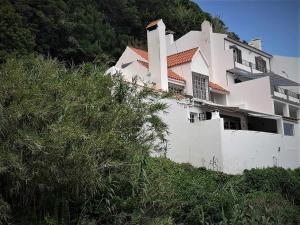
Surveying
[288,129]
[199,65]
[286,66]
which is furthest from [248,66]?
[199,65]

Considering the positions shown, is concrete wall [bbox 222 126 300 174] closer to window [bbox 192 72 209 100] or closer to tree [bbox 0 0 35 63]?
window [bbox 192 72 209 100]

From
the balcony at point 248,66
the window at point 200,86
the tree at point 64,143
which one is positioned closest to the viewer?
the tree at point 64,143

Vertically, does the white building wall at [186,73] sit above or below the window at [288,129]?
above

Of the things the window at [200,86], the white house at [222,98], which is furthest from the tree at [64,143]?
the window at [200,86]

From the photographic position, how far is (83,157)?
976 centimetres

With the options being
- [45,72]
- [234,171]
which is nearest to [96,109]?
[45,72]

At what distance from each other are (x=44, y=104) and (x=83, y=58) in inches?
989

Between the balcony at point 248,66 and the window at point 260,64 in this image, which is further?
the window at point 260,64

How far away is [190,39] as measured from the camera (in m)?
36.0

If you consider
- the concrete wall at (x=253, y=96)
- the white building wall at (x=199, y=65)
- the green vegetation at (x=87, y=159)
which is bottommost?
the green vegetation at (x=87, y=159)

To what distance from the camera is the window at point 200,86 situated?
2906 centimetres

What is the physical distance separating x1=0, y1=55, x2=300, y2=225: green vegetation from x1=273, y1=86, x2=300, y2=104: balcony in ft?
70.3

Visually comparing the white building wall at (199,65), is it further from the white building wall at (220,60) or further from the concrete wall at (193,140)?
the concrete wall at (193,140)

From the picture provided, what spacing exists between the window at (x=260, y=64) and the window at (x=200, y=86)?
10840mm
